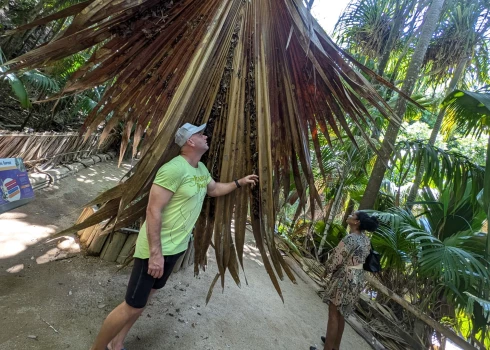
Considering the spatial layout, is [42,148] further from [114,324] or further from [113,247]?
[114,324]

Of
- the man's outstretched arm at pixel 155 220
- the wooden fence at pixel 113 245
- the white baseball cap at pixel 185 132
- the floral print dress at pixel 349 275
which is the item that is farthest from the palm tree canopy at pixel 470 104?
the wooden fence at pixel 113 245

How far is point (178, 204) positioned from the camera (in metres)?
1.63

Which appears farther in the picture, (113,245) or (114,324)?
(113,245)

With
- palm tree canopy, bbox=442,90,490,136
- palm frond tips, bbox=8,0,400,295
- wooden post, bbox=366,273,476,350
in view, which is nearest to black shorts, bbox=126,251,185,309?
palm frond tips, bbox=8,0,400,295

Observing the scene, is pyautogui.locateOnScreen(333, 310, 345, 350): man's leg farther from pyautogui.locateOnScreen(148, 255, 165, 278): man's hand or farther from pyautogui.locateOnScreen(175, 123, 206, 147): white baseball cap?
pyautogui.locateOnScreen(175, 123, 206, 147): white baseball cap

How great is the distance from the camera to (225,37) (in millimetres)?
1588

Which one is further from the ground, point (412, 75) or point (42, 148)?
point (412, 75)

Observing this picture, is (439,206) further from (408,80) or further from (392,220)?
(408,80)

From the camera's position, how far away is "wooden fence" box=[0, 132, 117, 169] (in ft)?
12.0

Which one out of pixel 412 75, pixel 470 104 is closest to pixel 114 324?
pixel 470 104

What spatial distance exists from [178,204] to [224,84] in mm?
694

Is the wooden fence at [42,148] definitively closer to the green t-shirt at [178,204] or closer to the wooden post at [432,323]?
the green t-shirt at [178,204]

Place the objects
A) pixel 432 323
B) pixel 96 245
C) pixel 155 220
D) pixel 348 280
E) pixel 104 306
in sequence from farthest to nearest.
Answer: pixel 432 323 → pixel 96 245 → pixel 348 280 → pixel 104 306 → pixel 155 220

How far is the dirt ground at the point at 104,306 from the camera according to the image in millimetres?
1927
